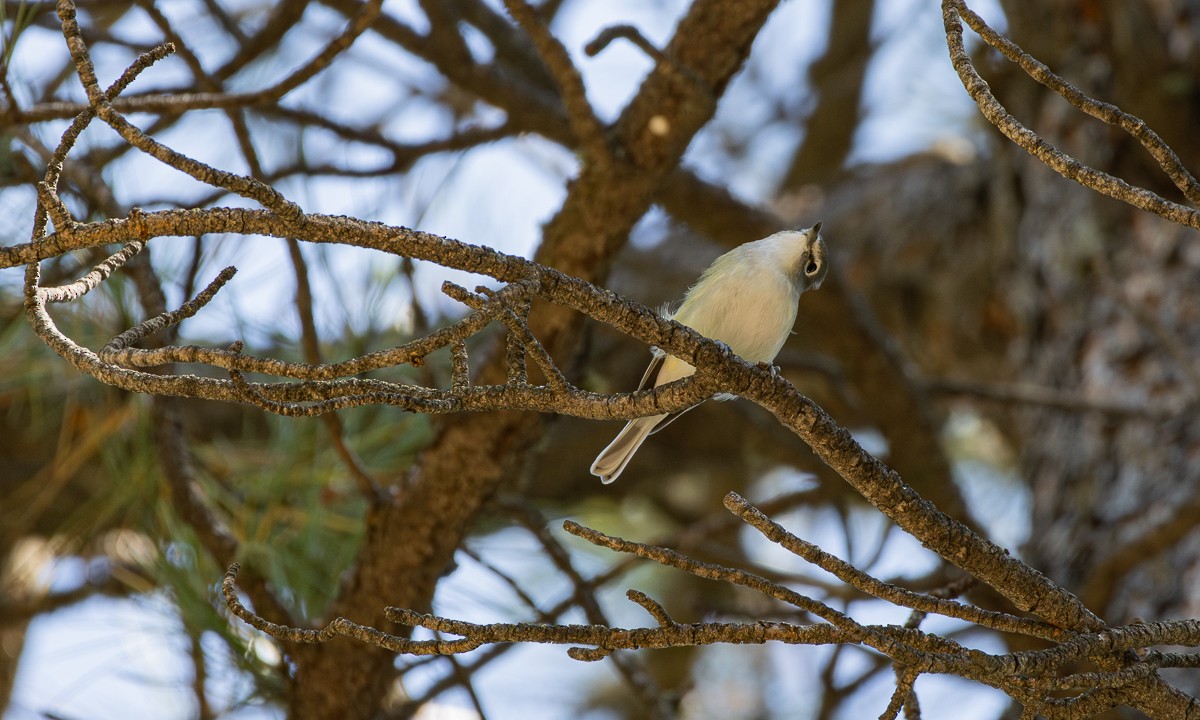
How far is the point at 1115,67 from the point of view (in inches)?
132

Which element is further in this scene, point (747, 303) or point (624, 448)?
point (624, 448)

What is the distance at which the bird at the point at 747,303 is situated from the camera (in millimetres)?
2467

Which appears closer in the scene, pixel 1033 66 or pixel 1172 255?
pixel 1033 66

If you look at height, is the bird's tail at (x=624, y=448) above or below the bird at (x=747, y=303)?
below

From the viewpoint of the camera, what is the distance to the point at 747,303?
2455mm

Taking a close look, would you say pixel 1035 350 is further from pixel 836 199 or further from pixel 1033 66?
pixel 1033 66

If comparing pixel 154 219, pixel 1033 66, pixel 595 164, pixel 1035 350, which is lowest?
pixel 154 219

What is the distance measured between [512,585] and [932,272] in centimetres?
224

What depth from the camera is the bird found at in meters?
2.47

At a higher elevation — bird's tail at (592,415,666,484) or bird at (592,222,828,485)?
bird at (592,222,828,485)

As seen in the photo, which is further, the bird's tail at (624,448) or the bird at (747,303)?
the bird's tail at (624,448)

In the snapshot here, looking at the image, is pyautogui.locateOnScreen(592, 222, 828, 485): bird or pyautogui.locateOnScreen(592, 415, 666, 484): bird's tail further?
pyautogui.locateOnScreen(592, 415, 666, 484): bird's tail

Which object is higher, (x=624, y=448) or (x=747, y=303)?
(x=747, y=303)

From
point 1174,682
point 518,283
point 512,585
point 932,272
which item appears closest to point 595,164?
point 512,585
